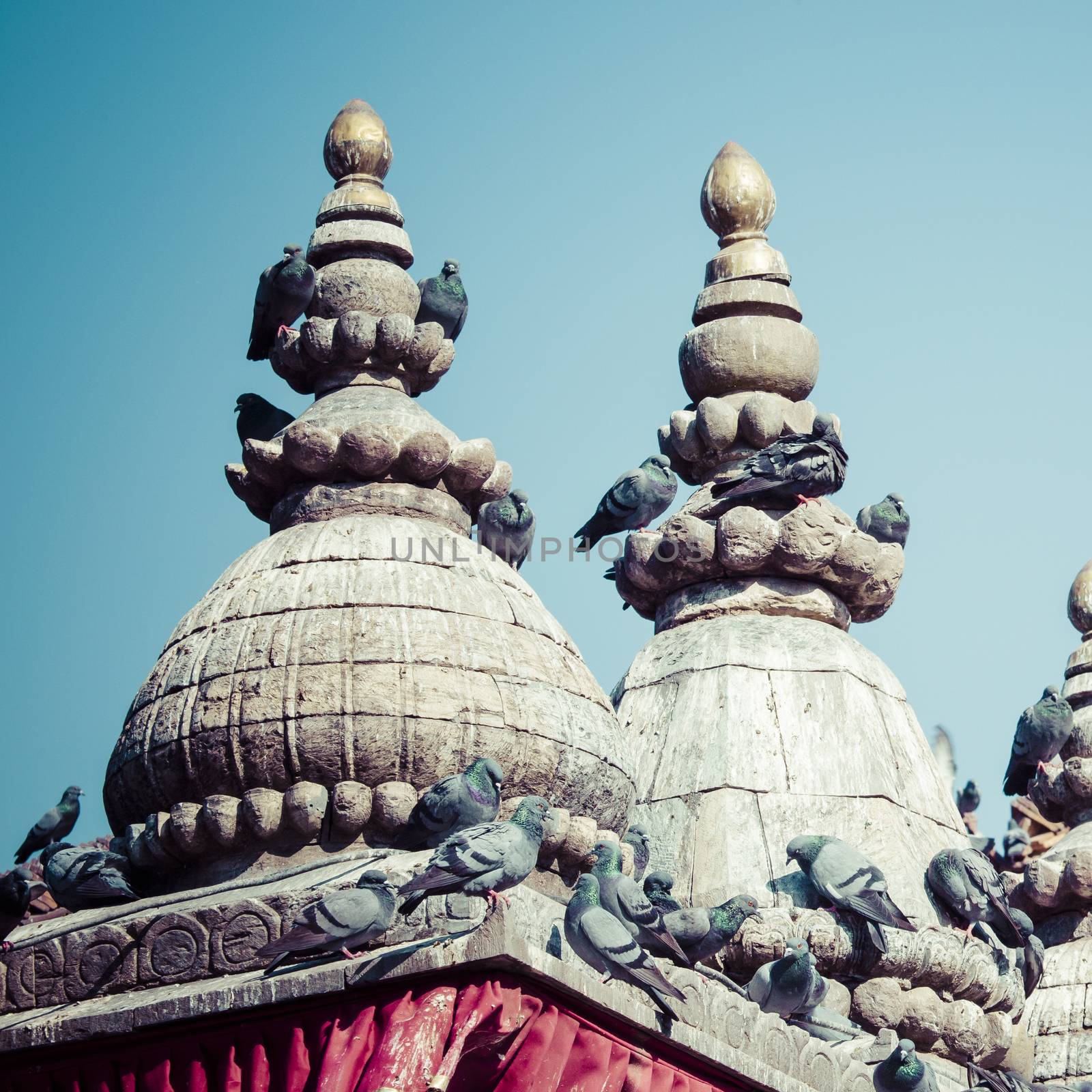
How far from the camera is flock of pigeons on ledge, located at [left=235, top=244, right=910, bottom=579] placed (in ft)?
35.3

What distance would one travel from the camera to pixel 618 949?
779cm

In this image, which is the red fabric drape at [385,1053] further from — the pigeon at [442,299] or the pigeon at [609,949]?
the pigeon at [442,299]

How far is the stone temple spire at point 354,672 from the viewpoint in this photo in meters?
8.72

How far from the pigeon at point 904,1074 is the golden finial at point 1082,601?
6.53 meters

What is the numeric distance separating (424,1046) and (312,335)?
4302mm

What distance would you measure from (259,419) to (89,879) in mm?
2887

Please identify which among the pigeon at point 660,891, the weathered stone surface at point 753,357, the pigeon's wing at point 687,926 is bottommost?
the pigeon's wing at point 687,926

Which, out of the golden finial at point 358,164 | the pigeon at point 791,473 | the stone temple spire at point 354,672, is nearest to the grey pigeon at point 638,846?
the stone temple spire at point 354,672

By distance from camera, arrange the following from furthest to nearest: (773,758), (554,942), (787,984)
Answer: (773,758) < (787,984) < (554,942)

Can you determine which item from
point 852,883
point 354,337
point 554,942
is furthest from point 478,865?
point 354,337

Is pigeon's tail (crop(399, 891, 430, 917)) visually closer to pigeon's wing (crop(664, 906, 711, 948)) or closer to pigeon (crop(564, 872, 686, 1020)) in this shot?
pigeon (crop(564, 872, 686, 1020))

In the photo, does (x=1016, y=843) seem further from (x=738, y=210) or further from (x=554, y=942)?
(x=554, y=942)

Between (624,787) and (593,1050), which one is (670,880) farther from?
(593,1050)

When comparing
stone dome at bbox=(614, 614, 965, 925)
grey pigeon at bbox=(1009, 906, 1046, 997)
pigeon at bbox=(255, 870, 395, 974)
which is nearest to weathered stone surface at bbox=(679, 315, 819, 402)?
stone dome at bbox=(614, 614, 965, 925)
